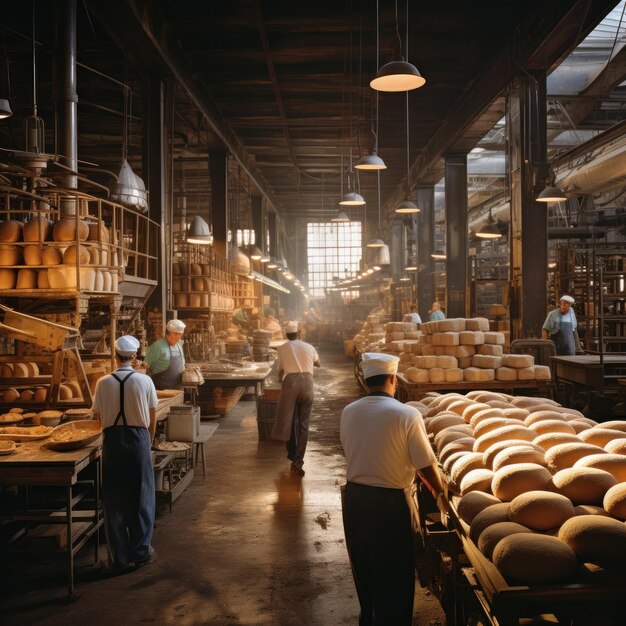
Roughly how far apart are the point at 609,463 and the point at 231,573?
3.10 meters

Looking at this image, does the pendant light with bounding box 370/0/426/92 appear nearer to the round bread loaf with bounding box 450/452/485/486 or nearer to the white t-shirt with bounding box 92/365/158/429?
the white t-shirt with bounding box 92/365/158/429

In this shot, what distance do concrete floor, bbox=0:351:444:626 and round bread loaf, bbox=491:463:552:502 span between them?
1.43 meters

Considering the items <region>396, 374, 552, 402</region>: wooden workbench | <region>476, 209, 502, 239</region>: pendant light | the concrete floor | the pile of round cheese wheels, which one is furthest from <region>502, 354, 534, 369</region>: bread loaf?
<region>476, 209, 502, 239</region>: pendant light

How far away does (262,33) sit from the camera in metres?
10.6

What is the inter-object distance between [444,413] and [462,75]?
961 cm

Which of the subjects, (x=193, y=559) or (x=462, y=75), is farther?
(x=462, y=75)

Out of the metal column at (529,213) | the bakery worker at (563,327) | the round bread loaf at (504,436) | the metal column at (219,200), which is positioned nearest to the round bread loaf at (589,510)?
the round bread loaf at (504,436)

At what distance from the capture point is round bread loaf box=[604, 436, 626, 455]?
344 centimetres

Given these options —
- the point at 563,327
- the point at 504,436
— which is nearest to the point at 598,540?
the point at 504,436

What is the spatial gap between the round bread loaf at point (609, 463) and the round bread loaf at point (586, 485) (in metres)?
0.08

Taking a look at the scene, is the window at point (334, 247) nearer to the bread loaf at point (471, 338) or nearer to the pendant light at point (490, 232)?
the pendant light at point (490, 232)

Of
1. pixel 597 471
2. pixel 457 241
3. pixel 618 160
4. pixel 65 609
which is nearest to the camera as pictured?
pixel 597 471

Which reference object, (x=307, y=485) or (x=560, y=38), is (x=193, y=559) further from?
(x=560, y=38)

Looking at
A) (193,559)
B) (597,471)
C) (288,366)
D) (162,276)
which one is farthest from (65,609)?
(162,276)
